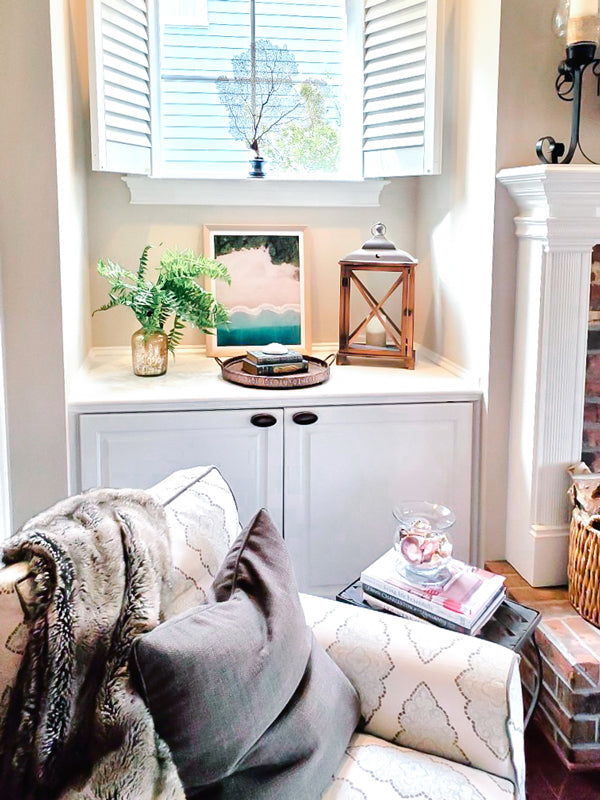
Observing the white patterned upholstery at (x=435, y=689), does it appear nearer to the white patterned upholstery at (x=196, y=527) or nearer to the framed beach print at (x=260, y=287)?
the white patterned upholstery at (x=196, y=527)

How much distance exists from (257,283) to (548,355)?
3.91ft

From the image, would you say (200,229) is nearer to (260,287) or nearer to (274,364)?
(260,287)

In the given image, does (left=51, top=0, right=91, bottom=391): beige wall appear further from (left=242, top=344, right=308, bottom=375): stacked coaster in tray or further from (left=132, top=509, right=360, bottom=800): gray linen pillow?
(left=132, top=509, right=360, bottom=800): gray linen pillow

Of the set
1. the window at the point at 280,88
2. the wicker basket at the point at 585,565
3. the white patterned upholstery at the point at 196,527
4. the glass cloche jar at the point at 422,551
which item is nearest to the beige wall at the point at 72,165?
the window at the point at 280,88

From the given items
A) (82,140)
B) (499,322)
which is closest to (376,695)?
(499,322)

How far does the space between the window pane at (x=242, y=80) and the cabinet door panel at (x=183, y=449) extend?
111 centimetres

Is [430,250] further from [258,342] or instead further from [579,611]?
[579,611]

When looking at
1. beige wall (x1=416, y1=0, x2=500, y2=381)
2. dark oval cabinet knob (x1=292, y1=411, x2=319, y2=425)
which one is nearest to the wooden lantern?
beige wall (x1=416, y1=0, x2=500, y2=381)

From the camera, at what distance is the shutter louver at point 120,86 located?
259 cm

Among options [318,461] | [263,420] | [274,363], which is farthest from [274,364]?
[318,461]

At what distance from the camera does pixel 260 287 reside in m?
3.09

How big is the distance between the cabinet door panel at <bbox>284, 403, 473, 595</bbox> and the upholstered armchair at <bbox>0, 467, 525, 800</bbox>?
91cm

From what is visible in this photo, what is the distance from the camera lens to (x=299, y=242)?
3.11 m

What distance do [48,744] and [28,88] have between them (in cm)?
176
